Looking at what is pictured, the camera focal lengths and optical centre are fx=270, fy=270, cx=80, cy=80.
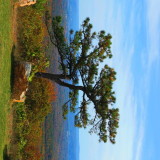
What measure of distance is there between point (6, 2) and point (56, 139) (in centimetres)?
1547

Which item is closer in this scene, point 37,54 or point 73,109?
point 73,109

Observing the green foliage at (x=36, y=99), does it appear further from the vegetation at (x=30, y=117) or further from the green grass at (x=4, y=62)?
the green grass at (x=4, y=62)

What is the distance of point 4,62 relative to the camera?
37.8 feet

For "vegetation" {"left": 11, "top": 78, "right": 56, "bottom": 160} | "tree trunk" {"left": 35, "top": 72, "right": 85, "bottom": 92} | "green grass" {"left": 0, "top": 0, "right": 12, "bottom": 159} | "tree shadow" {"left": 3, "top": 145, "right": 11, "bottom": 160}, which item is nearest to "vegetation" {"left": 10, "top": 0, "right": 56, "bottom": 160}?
"vegetation" {"left": 11, "top": 78, "right": 56, "bottom": 160}

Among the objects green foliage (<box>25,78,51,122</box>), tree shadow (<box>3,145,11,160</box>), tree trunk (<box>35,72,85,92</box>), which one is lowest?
tree shadow (<box>3,145,11,160</box>)

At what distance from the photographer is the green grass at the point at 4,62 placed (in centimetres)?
1121

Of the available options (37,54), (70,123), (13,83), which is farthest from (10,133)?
(70,123)

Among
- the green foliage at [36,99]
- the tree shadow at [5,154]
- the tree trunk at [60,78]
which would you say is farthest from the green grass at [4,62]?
the green foliage at [36,99]

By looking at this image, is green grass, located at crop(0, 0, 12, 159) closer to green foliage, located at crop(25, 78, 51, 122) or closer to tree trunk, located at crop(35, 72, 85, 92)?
tree trunk, located at crop(35, 72, 85, 92)

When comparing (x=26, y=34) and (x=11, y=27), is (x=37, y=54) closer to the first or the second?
(x=26, y=34)

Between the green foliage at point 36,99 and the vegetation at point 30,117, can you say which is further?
the green foliage at point 36,99

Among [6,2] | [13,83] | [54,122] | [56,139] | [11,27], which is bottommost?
[56,139]

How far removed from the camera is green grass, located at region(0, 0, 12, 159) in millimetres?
11211

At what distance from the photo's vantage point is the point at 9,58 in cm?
1225
